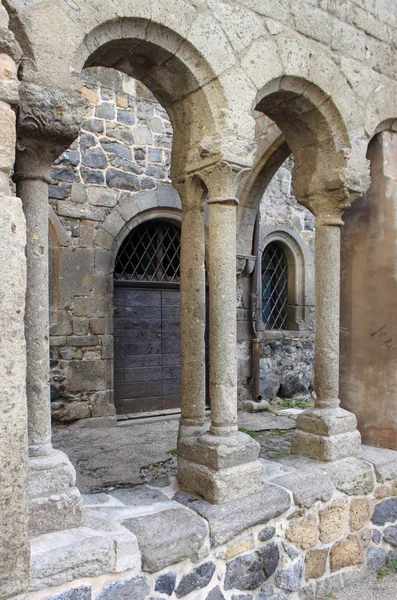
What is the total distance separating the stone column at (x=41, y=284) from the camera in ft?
7.50

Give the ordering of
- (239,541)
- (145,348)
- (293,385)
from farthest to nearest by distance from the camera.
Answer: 1. (293,385)
2. (145,348)
3. (239,541)

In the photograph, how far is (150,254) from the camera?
6.88 metres

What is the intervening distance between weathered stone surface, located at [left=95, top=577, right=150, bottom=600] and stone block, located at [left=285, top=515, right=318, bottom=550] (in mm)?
997

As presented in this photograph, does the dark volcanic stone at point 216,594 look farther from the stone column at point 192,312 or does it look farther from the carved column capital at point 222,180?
the carved column capital at point 222,180

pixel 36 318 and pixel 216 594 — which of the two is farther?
pixel 216 594

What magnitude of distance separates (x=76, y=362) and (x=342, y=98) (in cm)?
405

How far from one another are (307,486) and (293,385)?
496 centimetres

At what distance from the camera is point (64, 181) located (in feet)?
19.8

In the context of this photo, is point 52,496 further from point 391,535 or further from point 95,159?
point 95,159

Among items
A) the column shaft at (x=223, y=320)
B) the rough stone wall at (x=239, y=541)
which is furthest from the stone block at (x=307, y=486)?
the column shaft at (x=223, y=320)

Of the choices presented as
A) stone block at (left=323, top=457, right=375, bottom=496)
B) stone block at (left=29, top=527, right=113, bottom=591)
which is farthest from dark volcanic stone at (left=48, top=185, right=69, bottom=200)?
stone block at (left=29, top=527, right=113, bottom=591)

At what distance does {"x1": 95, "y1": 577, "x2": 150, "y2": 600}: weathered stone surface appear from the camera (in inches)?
87.6

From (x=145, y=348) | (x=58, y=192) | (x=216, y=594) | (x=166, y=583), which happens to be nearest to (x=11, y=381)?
(x=166, y=583)

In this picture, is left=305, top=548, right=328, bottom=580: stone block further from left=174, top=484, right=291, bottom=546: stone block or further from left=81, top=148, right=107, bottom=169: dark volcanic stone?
left=81, top=148, right=107, bottom=169: dark volcanic stone
